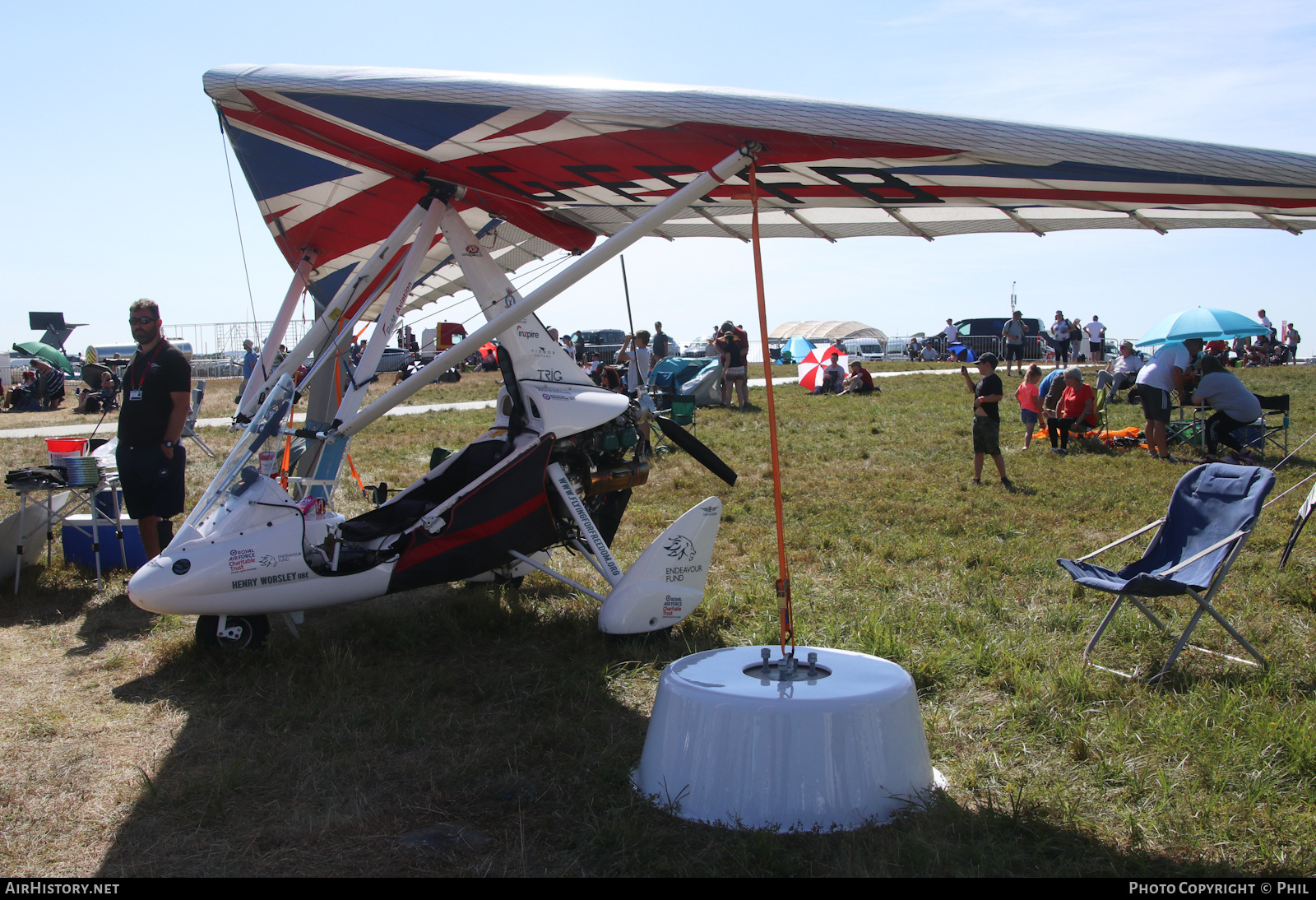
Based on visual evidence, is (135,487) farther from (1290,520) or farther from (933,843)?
(1290,520)

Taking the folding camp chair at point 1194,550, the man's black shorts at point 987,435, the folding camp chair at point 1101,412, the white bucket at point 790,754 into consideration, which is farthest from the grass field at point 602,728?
the folding camp chair at point 1101,412

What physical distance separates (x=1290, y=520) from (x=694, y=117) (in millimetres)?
7005

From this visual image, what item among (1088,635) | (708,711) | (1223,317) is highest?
(1223,317)

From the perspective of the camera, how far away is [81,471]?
6746 mm

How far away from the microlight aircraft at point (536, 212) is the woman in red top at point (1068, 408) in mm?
6797

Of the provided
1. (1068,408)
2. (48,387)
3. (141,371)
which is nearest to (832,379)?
(1068,408)

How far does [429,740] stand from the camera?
423cm

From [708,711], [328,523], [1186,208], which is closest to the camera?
[708,711]

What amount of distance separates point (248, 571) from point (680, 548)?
8.06 ft

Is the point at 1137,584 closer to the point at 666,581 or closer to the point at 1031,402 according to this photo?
the point at 666,581

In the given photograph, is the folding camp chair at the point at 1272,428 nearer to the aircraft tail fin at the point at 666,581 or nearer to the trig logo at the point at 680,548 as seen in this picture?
the aircraft tail fin at the point at 666,581

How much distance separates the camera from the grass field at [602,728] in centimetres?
322

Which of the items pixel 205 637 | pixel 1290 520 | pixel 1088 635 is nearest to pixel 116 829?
pixel 205 637

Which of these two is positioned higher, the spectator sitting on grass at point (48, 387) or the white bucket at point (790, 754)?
the spectator sitting on grass at point (48, 387)
